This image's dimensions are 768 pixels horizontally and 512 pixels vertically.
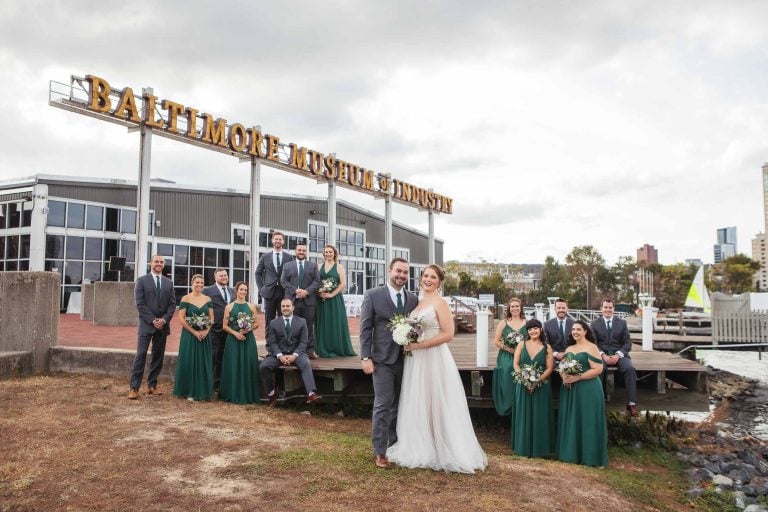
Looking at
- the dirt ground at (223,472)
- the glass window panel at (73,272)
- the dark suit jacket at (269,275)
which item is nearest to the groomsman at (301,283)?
the dark suit jacket at (269,275)

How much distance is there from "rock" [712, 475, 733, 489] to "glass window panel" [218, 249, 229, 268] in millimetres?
22653

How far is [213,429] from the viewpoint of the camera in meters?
6.68

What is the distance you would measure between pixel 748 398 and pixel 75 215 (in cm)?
2384

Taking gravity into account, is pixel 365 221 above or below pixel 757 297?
above

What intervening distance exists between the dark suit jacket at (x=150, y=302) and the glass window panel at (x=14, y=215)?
16655 millimetres

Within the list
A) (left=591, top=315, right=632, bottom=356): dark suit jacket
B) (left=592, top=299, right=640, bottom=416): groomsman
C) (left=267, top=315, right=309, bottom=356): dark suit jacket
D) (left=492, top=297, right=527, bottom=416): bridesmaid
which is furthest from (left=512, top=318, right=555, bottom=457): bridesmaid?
(left=267, top=315, right=309, bottom=356): dark suit jacket

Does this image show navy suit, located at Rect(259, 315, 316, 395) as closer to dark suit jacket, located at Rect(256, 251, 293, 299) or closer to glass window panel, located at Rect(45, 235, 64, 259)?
dark suit jacket, located at Rect(256, 251, 293, 299)

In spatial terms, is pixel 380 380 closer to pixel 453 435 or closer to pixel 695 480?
pixel 453 435

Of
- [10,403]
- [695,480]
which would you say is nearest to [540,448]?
[695,480]

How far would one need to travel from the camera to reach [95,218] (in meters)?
22.5

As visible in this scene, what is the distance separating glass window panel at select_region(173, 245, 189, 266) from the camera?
2464 centimetres

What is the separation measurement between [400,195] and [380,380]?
89.8 feet

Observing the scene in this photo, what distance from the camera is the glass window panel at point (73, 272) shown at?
2167 centimetres

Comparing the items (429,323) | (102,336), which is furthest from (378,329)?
(102,336)
